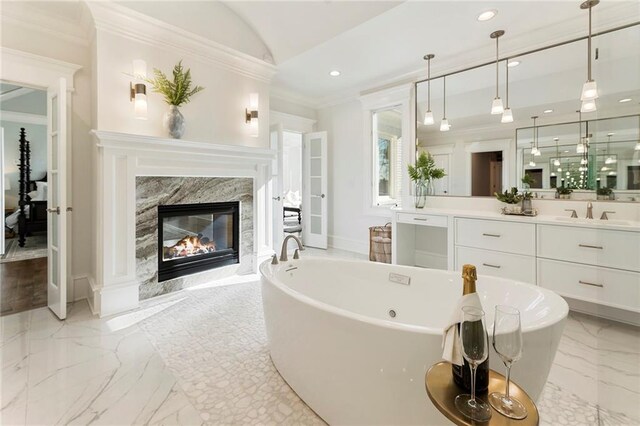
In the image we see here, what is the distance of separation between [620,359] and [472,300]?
2.05 meters

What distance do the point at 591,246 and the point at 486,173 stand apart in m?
1.38

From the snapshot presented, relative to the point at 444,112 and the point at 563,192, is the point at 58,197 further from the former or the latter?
the point at 563,192

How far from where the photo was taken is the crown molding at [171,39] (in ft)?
8.82

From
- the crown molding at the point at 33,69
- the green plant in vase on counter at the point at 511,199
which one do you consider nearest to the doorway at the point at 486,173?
the green plant in vase on counter at the point at 511,199

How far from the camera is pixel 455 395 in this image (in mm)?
848

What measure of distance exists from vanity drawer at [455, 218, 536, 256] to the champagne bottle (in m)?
2.28

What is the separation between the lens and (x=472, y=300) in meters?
0.94

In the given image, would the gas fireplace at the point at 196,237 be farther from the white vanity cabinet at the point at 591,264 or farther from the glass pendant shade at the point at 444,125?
the white vanity cabinet at the point at 591,264

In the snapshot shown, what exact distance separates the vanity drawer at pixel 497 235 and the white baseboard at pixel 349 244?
1.96m

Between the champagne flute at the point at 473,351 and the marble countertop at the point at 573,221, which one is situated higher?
the marble countertop at the point at 573,221

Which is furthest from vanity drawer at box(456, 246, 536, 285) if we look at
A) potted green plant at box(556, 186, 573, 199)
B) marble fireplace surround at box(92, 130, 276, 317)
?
marble fireplace surround at box(92, 130, 276, 317)

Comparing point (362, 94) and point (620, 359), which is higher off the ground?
point (362, 94)

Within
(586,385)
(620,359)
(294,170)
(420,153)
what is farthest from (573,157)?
(294,170)

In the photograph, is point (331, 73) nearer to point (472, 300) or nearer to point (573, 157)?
point (573, 157)
